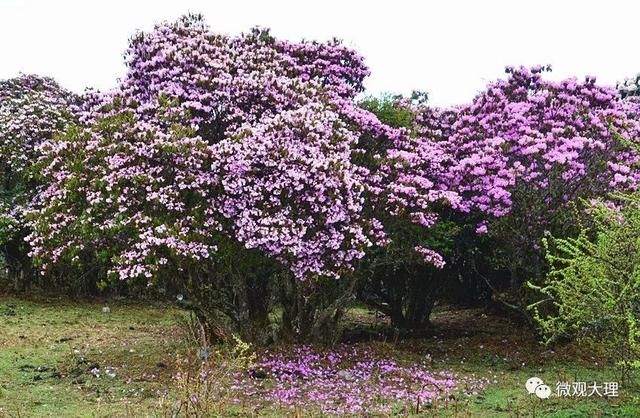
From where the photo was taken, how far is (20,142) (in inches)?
853

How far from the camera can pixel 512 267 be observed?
15.6 metres

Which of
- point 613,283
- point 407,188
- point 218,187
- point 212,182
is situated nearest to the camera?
point 613,283

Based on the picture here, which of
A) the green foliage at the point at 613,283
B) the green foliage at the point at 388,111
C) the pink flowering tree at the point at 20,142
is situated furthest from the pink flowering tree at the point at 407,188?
the pink flowering tree at the point at 20,142

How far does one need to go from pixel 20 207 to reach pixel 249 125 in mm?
11618

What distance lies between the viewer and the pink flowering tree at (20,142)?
69.9ft

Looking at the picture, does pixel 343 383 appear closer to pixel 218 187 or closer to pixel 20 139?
pixel 218 187

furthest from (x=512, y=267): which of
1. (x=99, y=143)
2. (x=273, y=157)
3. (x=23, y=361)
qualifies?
(x=23, y=361)

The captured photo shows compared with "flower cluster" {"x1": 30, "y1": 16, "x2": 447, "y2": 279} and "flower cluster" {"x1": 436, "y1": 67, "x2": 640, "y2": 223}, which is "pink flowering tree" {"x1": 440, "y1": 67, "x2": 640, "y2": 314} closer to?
"flower cluster" {"x1": 436, "y1": 67, "x2": 640, "y2": 223}

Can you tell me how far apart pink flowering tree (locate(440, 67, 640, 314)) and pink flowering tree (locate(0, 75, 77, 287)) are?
1248 centimetres

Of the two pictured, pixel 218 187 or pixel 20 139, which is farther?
pixel 20 139

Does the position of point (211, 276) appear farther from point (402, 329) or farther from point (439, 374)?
point (402, 329)

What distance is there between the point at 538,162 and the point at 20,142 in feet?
51.0

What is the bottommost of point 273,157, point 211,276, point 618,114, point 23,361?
point 23,361

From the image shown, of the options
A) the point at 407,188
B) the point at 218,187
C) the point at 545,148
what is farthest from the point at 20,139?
the point at 545,148
